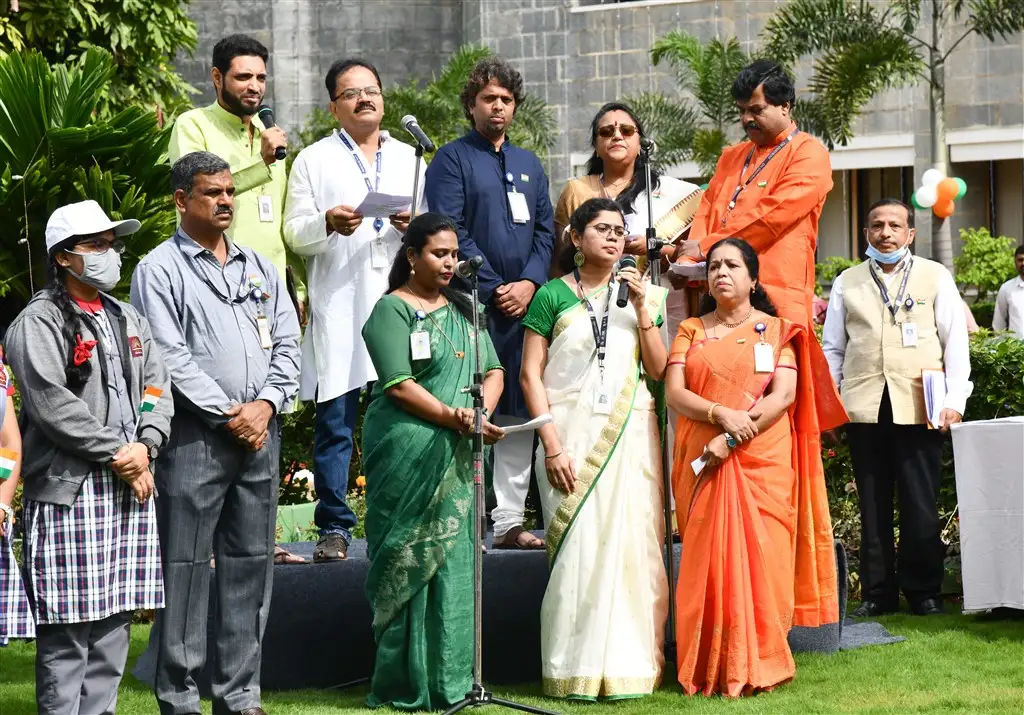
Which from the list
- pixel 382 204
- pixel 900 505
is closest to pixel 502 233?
pixel 382 204

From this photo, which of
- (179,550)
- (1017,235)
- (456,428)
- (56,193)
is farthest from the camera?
(1017,235)

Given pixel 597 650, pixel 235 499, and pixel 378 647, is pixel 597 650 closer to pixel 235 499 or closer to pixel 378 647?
pixel 378 647

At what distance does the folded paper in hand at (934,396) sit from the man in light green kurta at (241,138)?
10.6ft

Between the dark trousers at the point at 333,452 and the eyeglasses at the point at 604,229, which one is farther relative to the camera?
the dark trousers at the point at 333,452

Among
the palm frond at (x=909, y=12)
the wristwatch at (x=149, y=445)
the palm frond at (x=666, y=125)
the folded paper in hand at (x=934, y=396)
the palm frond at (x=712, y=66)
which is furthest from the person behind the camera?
the palm frond at (x=666, y=125)

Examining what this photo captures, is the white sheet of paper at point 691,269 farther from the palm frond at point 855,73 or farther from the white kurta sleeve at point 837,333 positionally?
the palm frond at point 855,73

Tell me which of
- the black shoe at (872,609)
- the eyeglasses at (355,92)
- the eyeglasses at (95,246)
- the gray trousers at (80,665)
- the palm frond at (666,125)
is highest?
the palm frond at (666,125)

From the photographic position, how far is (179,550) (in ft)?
19.8

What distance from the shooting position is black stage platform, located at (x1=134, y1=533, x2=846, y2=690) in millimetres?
7125

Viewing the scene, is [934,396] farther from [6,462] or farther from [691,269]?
[6,462]

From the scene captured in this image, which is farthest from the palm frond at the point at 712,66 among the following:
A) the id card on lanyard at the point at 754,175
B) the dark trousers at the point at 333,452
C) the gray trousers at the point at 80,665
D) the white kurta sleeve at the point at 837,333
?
the gray trousers at the point at 80,665

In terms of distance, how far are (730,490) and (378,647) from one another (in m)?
1.56

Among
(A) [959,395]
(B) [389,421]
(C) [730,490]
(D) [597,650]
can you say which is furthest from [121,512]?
(A) [959,395]

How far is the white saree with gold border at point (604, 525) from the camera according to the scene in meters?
6.64
